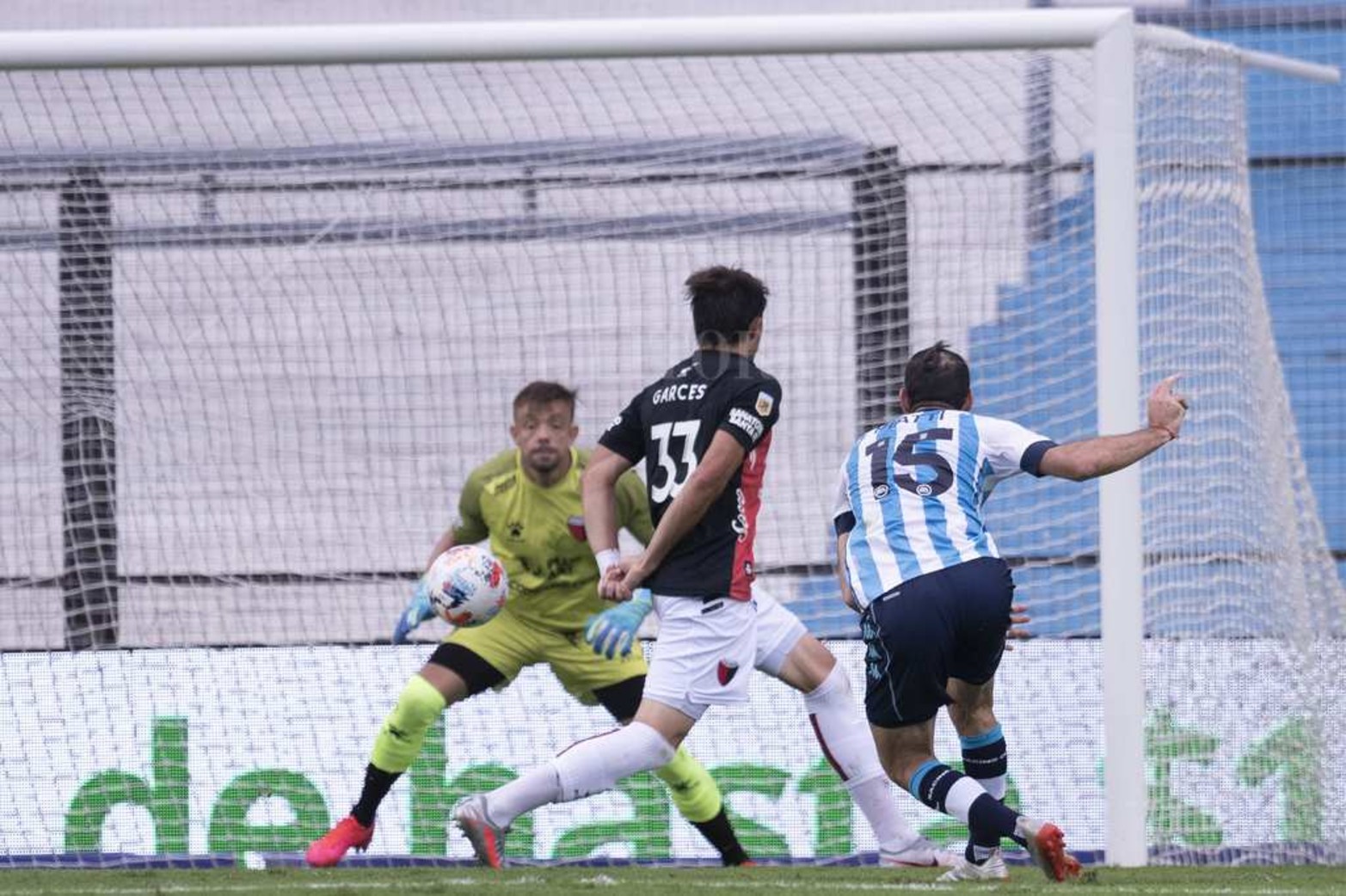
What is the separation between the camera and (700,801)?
650 centimetres

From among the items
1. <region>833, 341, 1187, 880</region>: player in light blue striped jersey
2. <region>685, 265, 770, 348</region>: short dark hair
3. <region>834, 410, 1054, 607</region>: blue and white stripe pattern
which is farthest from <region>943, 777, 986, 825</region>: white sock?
Result: <region>685, 265, 770, 348</region>: short dark hair

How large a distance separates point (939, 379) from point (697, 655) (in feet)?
3.28

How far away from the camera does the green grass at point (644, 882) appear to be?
16.5 feet

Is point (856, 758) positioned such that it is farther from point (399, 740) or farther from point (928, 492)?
point (399, 740)

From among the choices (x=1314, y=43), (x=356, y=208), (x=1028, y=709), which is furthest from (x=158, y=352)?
(x=1314, y=43)

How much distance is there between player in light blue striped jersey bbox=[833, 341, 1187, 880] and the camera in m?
5.01

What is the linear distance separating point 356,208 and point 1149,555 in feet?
10.7

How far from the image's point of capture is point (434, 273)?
25.8 feet

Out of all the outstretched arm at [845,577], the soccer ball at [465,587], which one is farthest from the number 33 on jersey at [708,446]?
the soccer ball at [465,587]

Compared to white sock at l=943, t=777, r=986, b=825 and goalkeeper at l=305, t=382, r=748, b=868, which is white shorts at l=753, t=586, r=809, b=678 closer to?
goalkeeper at l=305, t=382, r=748, b=868

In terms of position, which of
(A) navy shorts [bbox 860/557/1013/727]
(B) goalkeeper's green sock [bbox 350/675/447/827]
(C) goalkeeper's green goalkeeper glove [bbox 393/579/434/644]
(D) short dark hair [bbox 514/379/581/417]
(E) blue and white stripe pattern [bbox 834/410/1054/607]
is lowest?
(B) goalkeeper's green sock [bbox 350/675/447/827]

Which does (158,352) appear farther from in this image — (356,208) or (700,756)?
(700,756)

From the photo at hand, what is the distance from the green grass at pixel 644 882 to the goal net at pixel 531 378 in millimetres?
913

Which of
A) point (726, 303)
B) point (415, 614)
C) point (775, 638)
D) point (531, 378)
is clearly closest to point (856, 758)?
point (775, 638)
